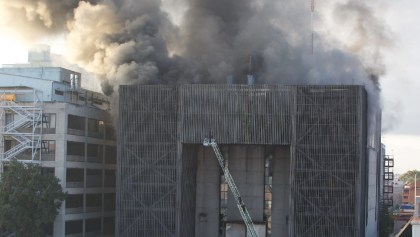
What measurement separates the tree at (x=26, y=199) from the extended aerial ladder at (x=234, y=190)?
11.6m

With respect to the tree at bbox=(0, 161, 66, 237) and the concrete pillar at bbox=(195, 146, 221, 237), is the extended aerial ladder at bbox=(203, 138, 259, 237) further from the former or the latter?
the tree at bbox=(0, 161, 66, 237)

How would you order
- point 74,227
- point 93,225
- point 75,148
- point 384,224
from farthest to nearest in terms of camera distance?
point 384,224 → point 93,225 → point 75,148 → point 74,227

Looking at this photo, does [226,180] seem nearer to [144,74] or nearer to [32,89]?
[144,74]

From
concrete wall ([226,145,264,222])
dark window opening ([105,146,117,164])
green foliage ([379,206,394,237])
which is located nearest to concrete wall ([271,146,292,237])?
concrete wall ([226,145,264,222])

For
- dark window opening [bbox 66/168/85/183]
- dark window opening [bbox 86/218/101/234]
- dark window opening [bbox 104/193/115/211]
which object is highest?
dark window opening [bbox 66/168/85/183]

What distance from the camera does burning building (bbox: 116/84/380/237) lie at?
48.5 metres

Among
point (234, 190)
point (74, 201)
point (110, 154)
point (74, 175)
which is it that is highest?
point (110, 154)

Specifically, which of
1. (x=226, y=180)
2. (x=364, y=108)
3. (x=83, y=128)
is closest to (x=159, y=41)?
(x=83, y=128)

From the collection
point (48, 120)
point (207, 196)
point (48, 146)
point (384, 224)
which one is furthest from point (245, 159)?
point (384, 224)

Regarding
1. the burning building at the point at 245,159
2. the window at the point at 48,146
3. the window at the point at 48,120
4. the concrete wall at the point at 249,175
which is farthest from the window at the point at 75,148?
the concrete wall at the point at 249,175

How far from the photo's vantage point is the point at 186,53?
214ft

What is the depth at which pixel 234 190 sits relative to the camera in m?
52.7

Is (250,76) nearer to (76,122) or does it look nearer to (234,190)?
(234,190)

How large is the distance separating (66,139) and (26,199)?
641cm
